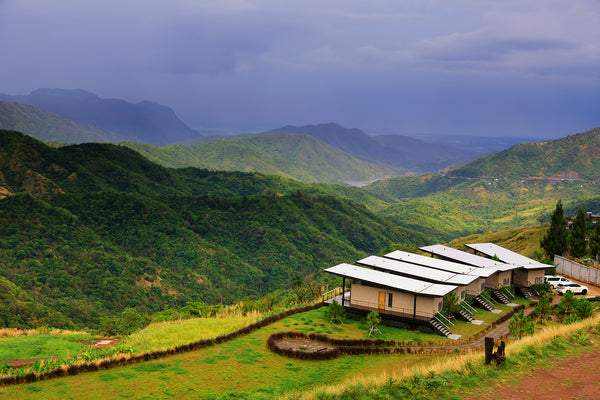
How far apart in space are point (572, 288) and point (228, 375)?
103ft

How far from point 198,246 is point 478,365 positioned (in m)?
76.1

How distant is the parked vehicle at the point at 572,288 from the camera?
1513 inches

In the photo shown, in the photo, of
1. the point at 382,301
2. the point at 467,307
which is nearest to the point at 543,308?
the point at 467,307

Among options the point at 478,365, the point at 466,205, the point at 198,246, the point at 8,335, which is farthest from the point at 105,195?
the point at 466,205

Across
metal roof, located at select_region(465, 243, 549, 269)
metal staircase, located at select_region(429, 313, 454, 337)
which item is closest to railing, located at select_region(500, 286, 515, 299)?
metal roof, located at select_region(465, 243, 549, 269)

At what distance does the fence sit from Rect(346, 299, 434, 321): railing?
20663mm

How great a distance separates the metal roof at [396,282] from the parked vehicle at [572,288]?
13351 mm

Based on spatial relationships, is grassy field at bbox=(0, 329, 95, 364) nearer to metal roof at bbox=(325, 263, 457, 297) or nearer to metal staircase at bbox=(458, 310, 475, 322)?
metal roof at bbox=(325, 263, 457, 297)

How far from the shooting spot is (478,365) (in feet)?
57.4

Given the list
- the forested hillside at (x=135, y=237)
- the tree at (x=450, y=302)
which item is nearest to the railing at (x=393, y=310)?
the tree at (x=450, y=302)

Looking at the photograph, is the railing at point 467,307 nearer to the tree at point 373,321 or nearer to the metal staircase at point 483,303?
the metal staircase at point 483,303

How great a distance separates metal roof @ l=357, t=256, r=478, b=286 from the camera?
34.5 meters

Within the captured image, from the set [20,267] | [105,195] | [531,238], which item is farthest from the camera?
[105,195]

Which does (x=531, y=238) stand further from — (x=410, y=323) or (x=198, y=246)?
(x=198, y=246)
